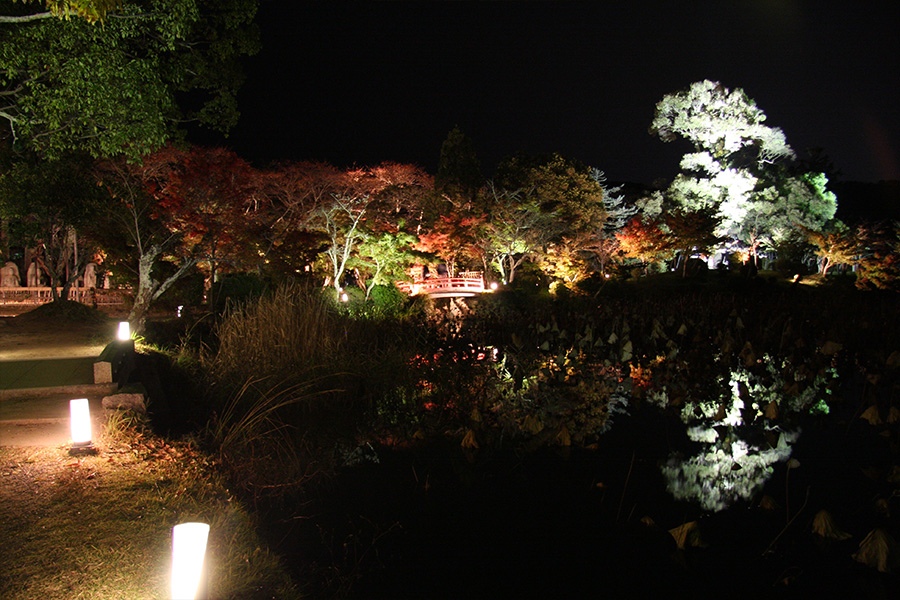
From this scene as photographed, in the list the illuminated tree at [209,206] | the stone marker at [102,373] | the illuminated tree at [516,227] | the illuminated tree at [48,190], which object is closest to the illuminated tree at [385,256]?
the illuminated tree at [516,227]

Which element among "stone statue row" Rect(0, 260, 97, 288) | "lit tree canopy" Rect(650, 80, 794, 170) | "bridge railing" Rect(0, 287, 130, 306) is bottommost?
Answer: "bridge railing" Rect(0, 287, 130, 306)

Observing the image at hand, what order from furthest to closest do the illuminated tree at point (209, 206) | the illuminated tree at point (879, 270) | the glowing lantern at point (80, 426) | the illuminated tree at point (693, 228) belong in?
the illuminated tree at point (693, 228) → the illuminated tree at point (879, 270) → the illuminated tree at point (209, 206) → the glowing lantern at point (80, 426)

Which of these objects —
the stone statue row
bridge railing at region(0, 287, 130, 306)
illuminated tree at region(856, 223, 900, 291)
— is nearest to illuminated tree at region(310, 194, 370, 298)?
bridge railing at region(0, 287, 130, 306)

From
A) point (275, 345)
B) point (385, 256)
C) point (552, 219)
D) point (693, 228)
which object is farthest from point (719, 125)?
point (275, 345)

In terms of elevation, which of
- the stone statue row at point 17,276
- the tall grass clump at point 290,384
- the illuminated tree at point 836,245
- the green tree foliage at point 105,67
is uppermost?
the green tree foliage at point 105,67

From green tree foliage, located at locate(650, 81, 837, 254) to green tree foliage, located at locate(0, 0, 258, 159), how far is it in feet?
66.3

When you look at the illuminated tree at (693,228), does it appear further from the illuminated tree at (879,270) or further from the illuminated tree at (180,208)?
the illuminated tree at (180,208)

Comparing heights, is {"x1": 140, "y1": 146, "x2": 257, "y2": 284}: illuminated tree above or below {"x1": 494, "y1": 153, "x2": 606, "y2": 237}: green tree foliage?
below

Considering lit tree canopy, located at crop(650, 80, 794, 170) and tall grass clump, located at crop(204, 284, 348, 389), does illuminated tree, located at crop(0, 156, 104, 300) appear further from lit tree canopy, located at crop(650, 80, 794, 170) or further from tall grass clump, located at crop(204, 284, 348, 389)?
lit tree canopy, located at crop(650, 80, 794, 170)

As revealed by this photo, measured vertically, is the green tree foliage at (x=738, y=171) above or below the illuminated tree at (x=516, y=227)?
above

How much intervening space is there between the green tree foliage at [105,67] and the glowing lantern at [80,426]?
3215 millimetres

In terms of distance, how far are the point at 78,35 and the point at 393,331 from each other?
4.91m

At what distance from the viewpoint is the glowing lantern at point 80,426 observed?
3912mm

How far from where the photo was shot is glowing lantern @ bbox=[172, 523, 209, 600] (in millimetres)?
2236
